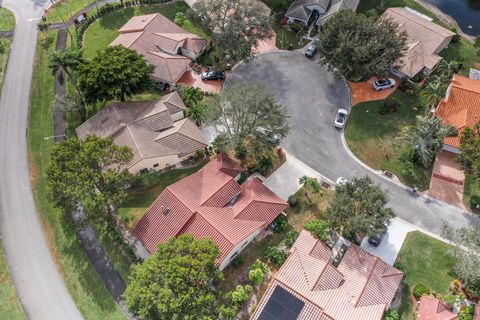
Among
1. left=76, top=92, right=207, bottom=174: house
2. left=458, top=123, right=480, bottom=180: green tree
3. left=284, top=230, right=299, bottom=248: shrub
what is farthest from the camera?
left=76, top=92, right=207, bottom=174: house

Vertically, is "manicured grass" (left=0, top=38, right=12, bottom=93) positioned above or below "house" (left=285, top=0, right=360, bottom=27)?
below

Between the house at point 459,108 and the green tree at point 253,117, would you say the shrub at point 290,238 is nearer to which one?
the green tree at point 253,117

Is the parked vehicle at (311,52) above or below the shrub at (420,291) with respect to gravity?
above

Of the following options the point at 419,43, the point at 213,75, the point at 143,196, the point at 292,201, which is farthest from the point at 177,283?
the point at 419,43

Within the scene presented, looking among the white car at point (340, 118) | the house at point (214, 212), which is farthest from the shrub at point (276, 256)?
the white car at point (340, 118)

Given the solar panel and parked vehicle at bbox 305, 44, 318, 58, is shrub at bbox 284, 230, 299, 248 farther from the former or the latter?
parked vehicle at bbox 305, 44, 318, 58

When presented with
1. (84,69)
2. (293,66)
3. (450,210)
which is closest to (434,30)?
(293,66)

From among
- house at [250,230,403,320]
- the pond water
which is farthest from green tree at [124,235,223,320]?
the pond water
